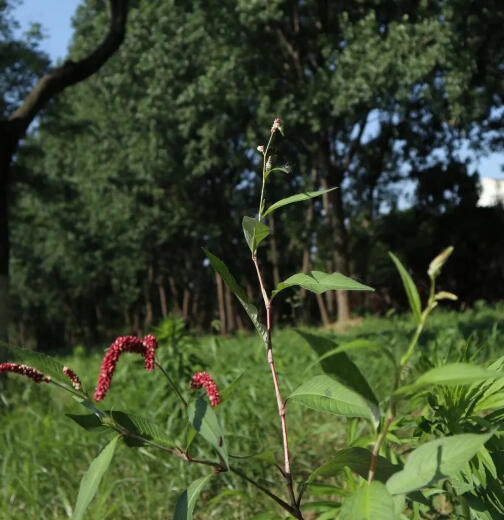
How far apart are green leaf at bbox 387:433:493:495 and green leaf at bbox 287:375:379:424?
0.31ft

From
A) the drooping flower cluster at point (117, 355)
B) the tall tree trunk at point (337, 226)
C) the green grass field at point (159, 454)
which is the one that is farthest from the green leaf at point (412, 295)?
the tall tree trunk at point (337, 226)

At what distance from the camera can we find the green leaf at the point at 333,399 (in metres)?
0.92

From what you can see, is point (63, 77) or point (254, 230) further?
point (63, 77)

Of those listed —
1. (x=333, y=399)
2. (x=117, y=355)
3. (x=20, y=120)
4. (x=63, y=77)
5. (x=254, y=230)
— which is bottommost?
(x=333, y=399)

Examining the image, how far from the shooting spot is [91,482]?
989mm

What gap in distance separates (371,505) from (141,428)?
1.63 feet

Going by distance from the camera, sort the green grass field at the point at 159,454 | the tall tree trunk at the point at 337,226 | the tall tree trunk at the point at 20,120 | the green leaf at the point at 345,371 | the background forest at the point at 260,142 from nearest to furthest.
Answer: the green leaf at the point at 345,371 < the green grass field at the point at 159,454 < the tall tree trunk at the point at 20,120 < the background forest at the point at 260,142 < the tall tree trunk at the point at 337,226

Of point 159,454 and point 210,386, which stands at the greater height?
point 210,386

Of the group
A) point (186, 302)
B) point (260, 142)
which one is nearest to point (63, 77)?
point (260, 142)

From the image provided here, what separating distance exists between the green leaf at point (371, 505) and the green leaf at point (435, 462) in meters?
0.02

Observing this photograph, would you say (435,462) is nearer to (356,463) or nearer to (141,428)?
(356,463)

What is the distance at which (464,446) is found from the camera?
0.80m

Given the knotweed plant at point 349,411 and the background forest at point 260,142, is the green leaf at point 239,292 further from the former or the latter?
the background forest at point 260,142

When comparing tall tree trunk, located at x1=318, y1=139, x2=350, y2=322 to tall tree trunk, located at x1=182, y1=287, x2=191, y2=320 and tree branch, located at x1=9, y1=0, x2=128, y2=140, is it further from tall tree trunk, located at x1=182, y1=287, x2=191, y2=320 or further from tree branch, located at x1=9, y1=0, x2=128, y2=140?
tall tree trunk, located at x1=182, y1=287, x2=191, y2=320
